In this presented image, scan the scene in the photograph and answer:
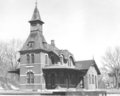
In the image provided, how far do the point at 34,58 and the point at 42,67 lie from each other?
2038 millimetres

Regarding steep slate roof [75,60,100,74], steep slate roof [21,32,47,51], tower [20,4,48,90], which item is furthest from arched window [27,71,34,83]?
steep slate roof [75,60,100,74]

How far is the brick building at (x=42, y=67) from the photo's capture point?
39406 millimetres

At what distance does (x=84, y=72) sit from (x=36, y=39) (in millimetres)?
11054

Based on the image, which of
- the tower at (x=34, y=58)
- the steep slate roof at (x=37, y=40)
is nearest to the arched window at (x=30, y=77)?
the tower at (x=34, y=58)

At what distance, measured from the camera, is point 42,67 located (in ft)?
130

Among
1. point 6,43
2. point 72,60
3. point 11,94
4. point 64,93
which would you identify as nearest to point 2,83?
point 6,43

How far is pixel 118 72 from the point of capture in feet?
219

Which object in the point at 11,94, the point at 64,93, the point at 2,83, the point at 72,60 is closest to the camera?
the point at 64,93

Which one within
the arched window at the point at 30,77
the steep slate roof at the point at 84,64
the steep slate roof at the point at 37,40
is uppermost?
the steep slate roof at the point at 37,40

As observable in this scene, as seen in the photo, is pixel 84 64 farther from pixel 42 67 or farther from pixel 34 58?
pixel 34 58

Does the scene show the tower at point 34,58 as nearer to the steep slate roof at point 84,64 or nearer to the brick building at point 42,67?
the brick building at point 42,67

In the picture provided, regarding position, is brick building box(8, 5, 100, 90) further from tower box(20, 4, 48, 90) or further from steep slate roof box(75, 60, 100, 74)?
steep slate roof box(75, 60, 100, 74)

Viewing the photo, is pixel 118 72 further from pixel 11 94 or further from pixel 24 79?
pixel 11 94

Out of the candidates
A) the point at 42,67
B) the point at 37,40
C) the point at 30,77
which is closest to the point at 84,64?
the point at 42,67
